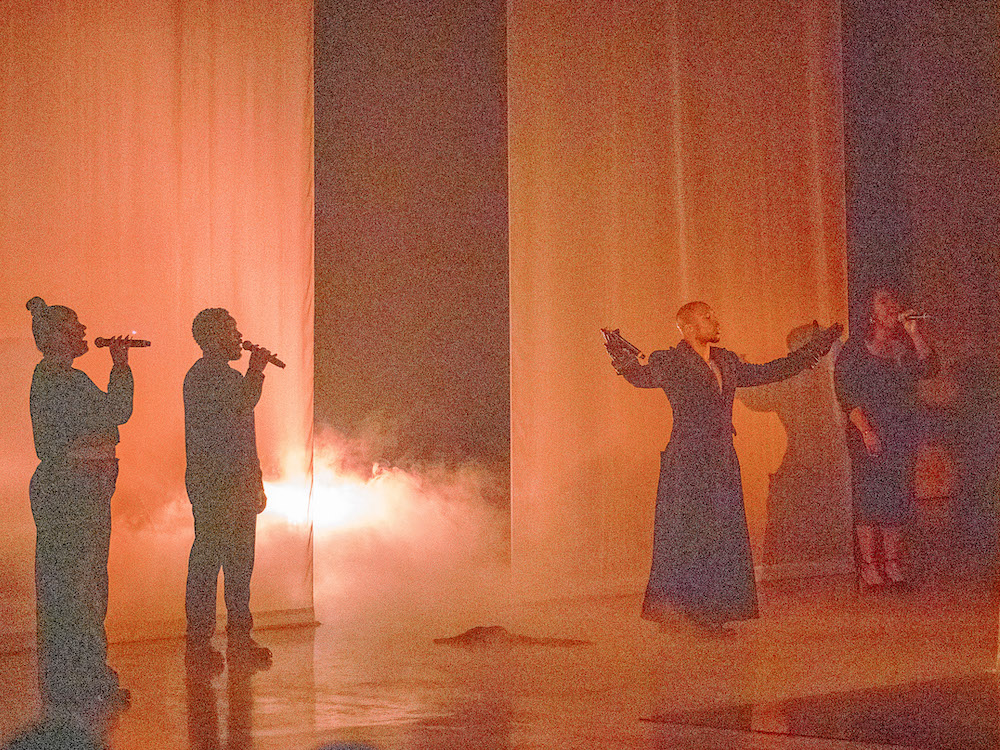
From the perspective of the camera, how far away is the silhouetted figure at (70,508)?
12.2 ft

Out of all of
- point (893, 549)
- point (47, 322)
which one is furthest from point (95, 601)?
point (893, 549)

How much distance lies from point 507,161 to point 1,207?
233cm

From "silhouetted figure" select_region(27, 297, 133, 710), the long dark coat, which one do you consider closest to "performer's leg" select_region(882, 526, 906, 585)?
the long dark coat

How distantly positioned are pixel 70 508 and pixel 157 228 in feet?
5.36

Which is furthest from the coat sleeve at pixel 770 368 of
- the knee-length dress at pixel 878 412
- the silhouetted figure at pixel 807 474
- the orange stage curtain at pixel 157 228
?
the orange stage curtain at pixel 157 228

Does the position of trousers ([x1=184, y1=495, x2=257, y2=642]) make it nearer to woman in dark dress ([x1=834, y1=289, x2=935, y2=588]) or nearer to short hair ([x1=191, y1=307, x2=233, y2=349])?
short hair ([x1=191, y1=307, x2=233, y2=349])

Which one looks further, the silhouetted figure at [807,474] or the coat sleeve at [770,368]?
the silhouetted figure at [807,474]

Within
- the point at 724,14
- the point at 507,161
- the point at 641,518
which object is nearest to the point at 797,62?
the point at 724,14

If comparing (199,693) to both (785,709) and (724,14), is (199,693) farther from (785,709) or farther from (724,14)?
(724,14)

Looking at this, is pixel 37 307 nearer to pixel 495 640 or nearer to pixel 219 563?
pixel 219 563

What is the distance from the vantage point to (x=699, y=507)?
4.89 m

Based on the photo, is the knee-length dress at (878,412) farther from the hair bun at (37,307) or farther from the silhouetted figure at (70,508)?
the hair bun at (37,307)

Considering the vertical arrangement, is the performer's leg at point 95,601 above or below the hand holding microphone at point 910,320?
below

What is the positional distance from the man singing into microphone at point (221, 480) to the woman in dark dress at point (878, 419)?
2.80 m
